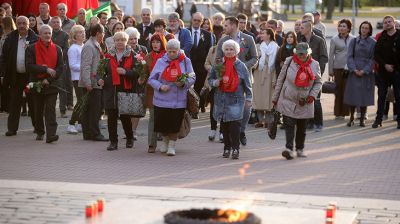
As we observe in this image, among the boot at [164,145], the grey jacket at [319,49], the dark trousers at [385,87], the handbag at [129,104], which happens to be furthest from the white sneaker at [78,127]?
the dark trousers at [385,87]

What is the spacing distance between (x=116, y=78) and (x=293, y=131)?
264 centimetres

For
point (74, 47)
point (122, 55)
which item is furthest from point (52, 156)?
point (74, 47)

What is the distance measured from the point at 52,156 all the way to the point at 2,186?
2663 millimetres

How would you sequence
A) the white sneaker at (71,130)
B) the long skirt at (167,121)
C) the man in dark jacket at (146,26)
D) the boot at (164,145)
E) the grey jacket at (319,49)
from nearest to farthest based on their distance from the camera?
1. the long skirt at (167,121)
2. the boot at (164,145)
3. the white sneaker at (71,130)
4. the grey jacket at (319,49)
5. the man in dark jacket at (146,26)

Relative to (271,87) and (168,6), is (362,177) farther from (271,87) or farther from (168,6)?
(168,6)

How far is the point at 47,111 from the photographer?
1549 centimetres

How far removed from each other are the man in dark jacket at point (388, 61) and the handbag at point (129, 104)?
498 cm

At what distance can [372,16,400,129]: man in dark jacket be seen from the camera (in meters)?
17.7

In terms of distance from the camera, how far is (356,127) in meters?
17.9

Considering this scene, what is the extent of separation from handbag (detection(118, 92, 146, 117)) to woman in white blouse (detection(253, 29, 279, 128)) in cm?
367

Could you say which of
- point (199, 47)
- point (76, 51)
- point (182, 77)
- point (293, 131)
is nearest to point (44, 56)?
point (76, 51)

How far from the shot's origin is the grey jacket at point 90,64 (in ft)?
51.4

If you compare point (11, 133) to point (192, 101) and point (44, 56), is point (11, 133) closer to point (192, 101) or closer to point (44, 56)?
point (44, 56)

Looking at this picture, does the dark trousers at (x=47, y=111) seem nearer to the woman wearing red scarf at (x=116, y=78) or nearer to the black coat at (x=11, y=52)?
the black coat at (x=11, y=52)
